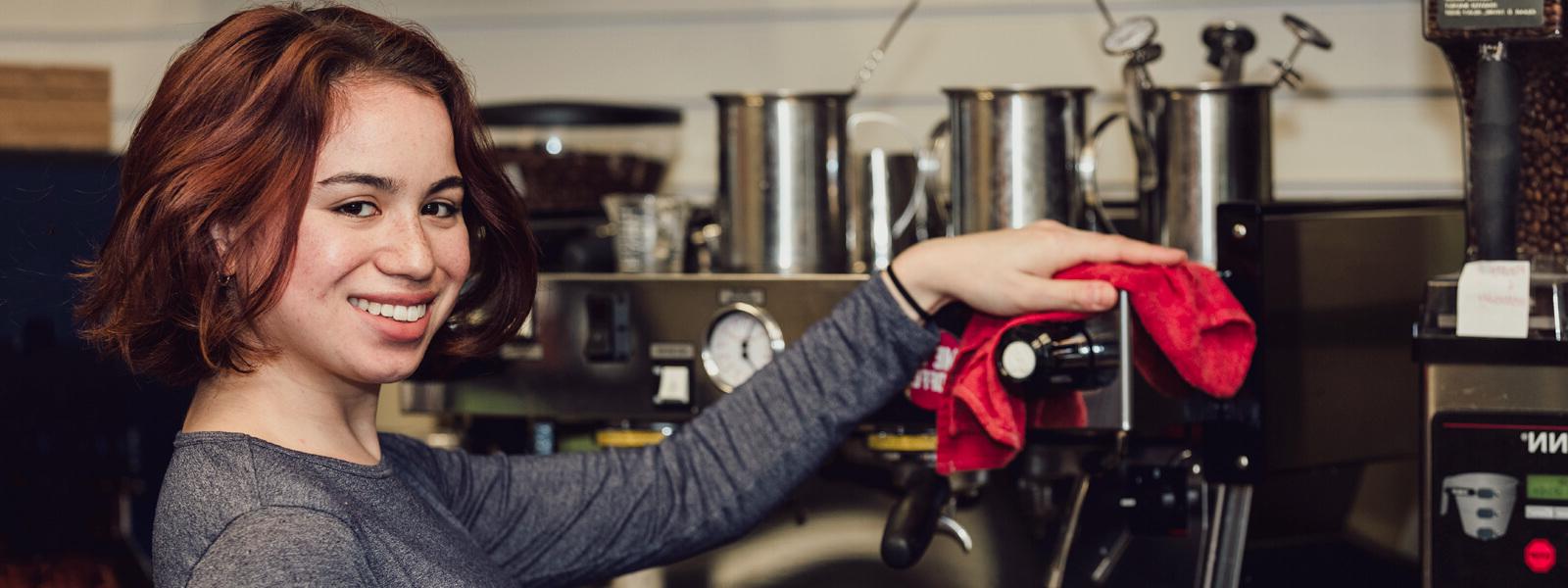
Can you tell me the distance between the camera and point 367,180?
995 mm

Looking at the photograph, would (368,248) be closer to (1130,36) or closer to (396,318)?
(396,318)

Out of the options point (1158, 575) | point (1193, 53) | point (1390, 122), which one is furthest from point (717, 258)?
point (1390, 122)

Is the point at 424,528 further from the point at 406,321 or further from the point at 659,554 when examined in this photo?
the point at 659,554

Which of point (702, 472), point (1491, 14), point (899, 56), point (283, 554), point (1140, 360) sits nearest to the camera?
point (283, 554)

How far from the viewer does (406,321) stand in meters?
1.03

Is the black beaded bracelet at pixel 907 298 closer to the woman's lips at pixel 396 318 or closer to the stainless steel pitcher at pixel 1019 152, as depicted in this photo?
the stainless steel pitcher at pixel 1019 152

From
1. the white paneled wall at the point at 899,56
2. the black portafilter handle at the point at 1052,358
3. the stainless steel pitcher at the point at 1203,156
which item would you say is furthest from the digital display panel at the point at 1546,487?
the white paneled wall at the point at 899,56

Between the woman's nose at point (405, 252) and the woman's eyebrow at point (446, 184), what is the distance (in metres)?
0.03

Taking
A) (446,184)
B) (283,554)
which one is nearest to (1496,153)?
(446,184)

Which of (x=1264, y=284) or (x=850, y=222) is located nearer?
(x=1264, y=284)

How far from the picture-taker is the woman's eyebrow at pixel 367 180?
0.98 m

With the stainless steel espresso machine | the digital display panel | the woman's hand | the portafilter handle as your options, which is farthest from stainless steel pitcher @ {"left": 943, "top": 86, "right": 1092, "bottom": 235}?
the digital display panel

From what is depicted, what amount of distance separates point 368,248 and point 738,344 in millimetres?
508

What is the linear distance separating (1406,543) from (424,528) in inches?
41.1
